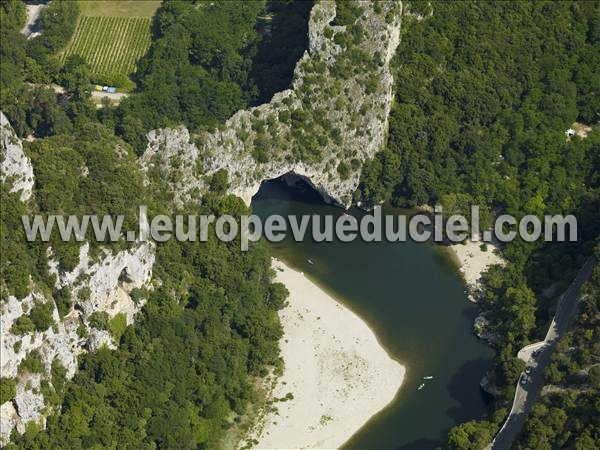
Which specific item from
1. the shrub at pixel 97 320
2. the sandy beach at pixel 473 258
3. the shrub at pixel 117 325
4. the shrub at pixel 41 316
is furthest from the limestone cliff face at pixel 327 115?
the shrub at pixel 41 316

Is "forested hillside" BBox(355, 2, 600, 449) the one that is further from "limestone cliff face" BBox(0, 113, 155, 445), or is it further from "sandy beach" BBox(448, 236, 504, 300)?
"limestone cliff face" BBox(0, 113, 155, 445)

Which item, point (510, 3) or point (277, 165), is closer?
point (277, 165)

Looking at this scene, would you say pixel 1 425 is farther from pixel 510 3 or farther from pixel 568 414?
pixel 510 3

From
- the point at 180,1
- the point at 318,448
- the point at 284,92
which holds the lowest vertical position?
the point at 318,448

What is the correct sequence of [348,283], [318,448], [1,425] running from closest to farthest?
[1,425] < [318,448] < [348,283]

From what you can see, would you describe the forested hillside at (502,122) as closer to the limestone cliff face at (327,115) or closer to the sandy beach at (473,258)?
the sandy beach at (473,258)

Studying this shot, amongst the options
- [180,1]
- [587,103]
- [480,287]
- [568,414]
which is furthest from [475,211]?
[180,1]

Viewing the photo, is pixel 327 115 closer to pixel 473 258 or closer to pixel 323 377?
pixel 473 258
